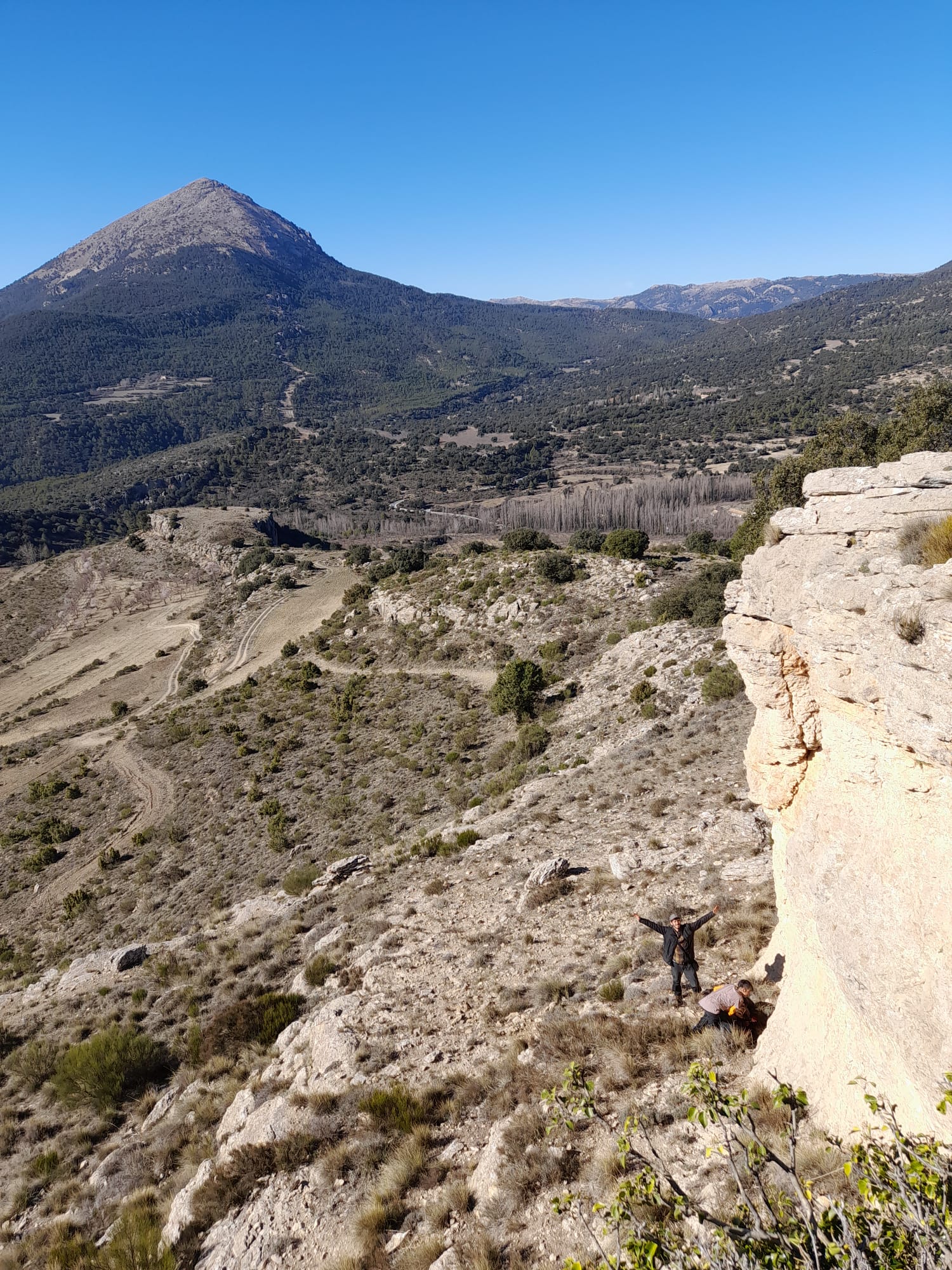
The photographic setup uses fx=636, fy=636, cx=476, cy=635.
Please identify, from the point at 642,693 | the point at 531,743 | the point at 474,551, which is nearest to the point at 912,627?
the point at 642,693

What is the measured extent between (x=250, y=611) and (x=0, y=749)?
22.2 m

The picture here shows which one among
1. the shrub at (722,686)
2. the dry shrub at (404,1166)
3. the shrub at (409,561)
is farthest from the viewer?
the shrub at (409,561)

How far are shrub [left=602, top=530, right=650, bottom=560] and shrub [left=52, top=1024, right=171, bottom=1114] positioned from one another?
34.3 meters

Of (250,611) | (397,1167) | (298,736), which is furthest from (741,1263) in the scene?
(250,611)

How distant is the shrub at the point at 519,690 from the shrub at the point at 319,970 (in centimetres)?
1526

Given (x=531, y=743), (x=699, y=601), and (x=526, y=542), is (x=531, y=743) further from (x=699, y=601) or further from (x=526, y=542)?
(x=526, y=542)

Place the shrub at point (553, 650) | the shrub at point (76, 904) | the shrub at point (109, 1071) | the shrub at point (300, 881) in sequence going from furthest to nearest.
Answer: the shrub at point (553, 650)
the shrub at point (76, 904)
the shrub at point (300, 881)
the shrub at point (109, 1071)

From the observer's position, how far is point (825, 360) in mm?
150875

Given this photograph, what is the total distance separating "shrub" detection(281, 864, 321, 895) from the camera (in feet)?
60.0

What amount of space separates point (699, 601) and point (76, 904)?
2825cm

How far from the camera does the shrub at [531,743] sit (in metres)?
24.1

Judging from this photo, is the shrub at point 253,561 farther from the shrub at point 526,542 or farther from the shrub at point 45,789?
the shrub at point 45,789

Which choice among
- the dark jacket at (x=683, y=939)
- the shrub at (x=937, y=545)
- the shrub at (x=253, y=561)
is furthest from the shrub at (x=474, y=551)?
the shrub at (x=937, y=545)

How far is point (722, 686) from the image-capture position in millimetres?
21719
